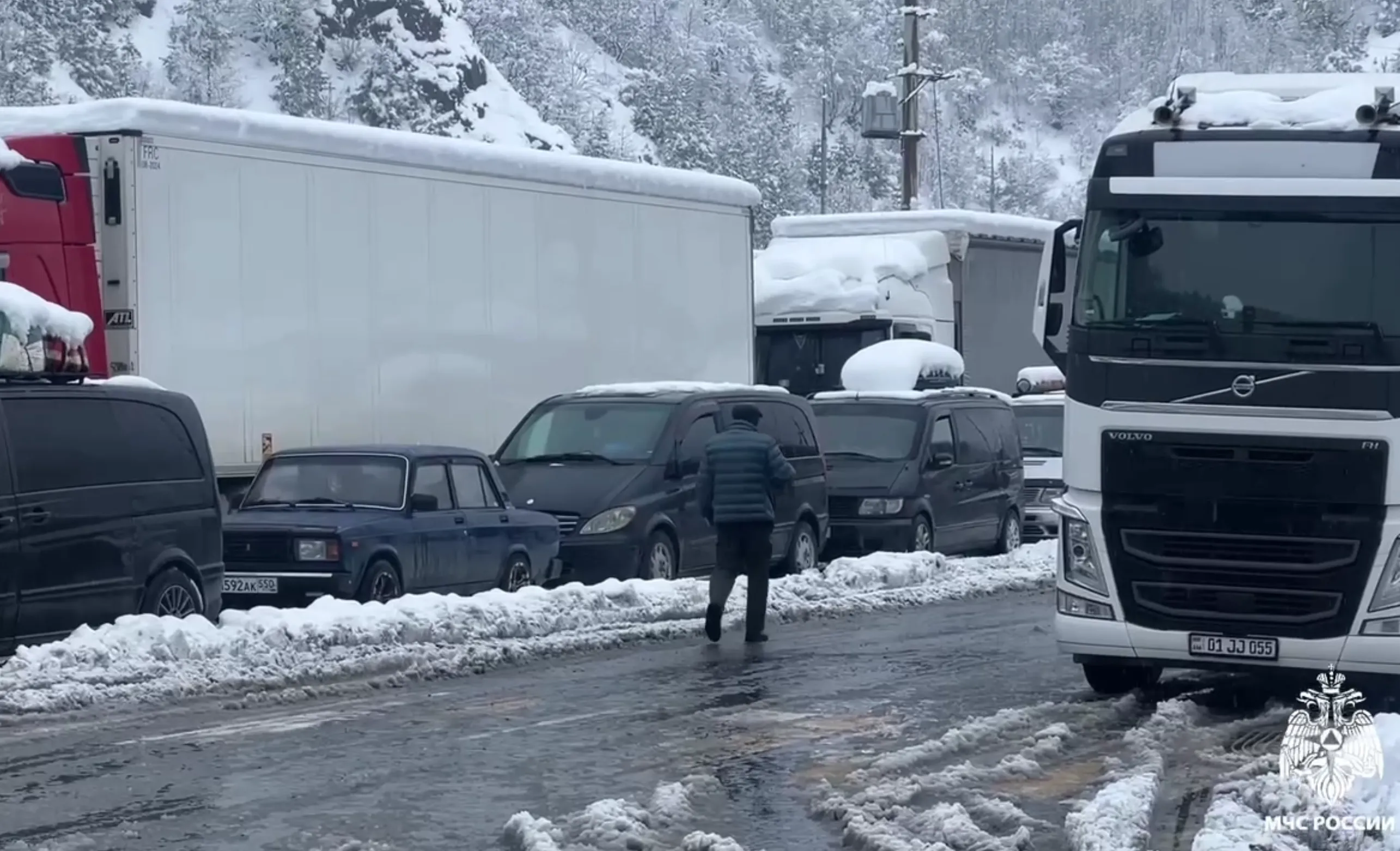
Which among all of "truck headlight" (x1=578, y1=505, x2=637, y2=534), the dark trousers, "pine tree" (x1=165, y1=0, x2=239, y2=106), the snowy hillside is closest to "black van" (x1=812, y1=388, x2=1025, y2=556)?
"truck headlight" (x1=578, y1=505, x2=637, y2=534)

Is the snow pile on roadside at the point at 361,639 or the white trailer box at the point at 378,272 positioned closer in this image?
the snow pile on roadside at the point at 361,639

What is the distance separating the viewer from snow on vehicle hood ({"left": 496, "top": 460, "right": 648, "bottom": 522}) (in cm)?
1753

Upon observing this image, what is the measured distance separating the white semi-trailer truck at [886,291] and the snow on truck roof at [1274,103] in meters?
14.7

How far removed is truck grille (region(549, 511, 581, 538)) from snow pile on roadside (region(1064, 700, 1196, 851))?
7485mm

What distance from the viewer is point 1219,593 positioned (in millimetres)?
10984

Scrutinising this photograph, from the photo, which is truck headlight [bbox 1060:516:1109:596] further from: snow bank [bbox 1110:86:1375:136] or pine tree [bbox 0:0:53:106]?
pine tree [bbox 0:0:53:106]

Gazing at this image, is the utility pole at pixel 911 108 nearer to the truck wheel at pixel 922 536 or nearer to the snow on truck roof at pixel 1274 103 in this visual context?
the truck wheel at pixel 922 536

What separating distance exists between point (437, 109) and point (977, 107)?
71.3 m

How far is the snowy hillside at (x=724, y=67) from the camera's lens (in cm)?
10300

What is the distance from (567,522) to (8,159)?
528 cm

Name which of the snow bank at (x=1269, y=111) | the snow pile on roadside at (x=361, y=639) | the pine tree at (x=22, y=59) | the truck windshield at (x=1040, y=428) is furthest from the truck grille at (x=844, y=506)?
the pine tree at (x=22, y=59)

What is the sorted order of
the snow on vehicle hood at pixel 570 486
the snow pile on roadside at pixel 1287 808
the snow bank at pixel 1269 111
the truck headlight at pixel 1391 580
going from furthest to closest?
the snow on vehicle hood at pixel 570 486, the snow bank at pixel 1269 111, the truck headlight at pixel 1391 580, the snow pile on roadside at pixel 1287 808

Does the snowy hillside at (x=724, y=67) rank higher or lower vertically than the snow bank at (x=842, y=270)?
higher

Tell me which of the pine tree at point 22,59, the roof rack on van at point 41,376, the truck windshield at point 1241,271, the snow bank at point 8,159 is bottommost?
the roof rack on van at point 41,376
